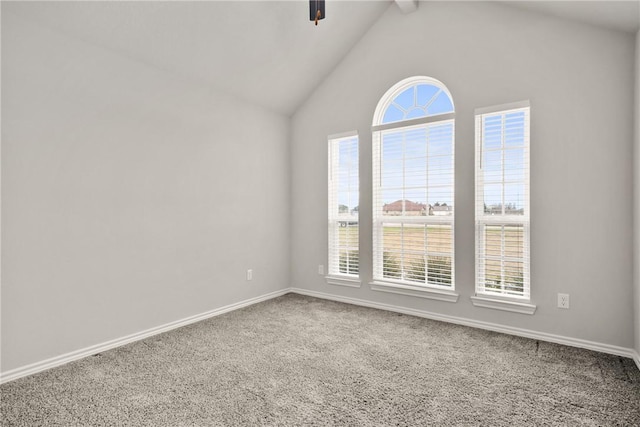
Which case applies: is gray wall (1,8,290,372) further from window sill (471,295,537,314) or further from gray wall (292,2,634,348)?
window sill (471,295,537,314)

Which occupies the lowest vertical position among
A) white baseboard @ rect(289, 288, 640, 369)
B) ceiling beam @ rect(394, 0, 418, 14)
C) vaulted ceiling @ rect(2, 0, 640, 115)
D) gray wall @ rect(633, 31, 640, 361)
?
white baseboard @ rect(289, 288, 640, 369)

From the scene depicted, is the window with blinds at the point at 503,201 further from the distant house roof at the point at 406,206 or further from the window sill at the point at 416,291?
the distant house roof at the point at 406,206

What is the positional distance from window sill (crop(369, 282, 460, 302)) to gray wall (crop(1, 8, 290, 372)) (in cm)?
143

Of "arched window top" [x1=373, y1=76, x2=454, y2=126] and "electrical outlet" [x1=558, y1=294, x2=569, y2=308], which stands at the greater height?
"arched window top" [x1=373, y1=76, x2=454, y2=126]

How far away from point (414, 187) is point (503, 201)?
837mm

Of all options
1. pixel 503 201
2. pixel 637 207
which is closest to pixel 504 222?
pixel 503 201

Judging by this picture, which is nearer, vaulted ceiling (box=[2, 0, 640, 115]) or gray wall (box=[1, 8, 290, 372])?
gray wall (box=[1, 8, 290, 372])

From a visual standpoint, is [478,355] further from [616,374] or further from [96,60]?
[96,60]

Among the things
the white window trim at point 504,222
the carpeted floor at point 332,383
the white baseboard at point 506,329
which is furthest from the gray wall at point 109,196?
the white window trim at point 504,222

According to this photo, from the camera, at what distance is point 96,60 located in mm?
2711

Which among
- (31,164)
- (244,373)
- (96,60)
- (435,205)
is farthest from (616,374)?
(96,60)

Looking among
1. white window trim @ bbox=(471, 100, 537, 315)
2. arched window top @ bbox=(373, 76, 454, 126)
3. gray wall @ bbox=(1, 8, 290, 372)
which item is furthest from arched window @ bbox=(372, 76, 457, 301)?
gray wall @ bbox=(1, 8, 290, 372)

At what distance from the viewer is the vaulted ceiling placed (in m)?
2.48

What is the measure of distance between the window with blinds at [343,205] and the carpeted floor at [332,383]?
1.14 meters
